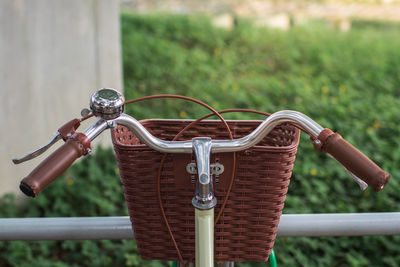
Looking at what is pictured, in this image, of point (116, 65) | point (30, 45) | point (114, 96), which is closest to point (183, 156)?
point (114, 96)

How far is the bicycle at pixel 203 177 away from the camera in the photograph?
37.3 inches

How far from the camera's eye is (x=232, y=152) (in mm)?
1028

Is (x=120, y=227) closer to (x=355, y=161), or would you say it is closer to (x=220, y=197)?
(x=220, y=197)

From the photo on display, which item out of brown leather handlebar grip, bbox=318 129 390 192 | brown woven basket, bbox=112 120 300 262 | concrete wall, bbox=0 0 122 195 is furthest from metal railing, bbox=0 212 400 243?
concrete wall, bbox=0 0 122 195

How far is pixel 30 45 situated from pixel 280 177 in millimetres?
2477

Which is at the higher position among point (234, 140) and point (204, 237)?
point (234, 140)

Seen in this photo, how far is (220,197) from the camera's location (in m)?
1.08

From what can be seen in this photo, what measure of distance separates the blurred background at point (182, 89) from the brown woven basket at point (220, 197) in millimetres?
1593

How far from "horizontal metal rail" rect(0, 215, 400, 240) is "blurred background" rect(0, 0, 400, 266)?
4.54ft

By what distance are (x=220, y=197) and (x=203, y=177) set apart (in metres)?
0.13

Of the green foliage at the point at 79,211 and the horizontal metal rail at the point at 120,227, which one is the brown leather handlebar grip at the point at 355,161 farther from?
the green foliage at the point at 79,211

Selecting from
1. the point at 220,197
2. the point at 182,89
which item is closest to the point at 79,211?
the point at 182,89

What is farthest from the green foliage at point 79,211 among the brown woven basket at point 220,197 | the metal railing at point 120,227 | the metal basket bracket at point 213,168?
the metal basket bracket at point 213,168

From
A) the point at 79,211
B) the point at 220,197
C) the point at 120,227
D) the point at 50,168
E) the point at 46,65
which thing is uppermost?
the point at 46,65
